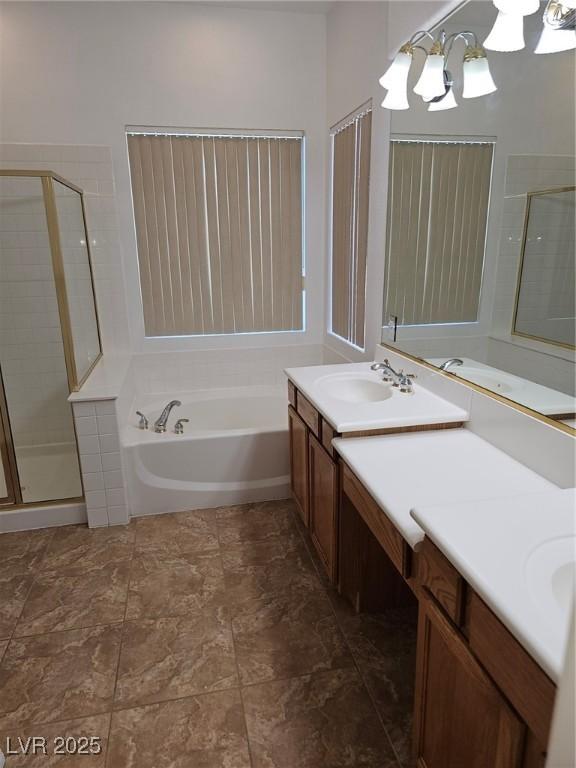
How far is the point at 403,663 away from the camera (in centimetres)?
172

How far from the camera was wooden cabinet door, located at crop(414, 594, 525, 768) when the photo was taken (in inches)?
34.3

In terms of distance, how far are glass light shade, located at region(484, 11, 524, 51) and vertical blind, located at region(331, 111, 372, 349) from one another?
45.5 inches

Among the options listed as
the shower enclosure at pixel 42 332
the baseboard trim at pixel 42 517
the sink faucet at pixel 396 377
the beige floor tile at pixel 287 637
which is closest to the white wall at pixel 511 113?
the sink faucet at pixel 396 377

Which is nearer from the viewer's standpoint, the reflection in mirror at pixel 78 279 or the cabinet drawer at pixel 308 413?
the cabinet drawer at pixel 308 413

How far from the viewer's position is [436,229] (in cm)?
206

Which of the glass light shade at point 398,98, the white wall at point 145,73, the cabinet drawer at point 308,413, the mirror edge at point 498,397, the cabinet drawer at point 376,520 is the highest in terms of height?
the white wall at point 145,73

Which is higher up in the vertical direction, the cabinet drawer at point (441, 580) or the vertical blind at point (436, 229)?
the vertical blind at point (436, 229)

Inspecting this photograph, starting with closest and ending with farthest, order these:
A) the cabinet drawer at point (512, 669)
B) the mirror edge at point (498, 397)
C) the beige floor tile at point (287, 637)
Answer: the cabinet drawer at point (512, 669)
the mirror edge at point (498, 397)
the beige floor tile at point (287, 637)

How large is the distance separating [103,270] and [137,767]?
9.06 feet

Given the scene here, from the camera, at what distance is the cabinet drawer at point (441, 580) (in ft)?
3.24

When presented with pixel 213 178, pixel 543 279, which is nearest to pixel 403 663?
pixel 543 279

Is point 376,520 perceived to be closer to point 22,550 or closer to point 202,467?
point 202,467

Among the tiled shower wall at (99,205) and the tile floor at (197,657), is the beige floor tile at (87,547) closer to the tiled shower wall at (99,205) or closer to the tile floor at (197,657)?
the tile floor at (197,657)

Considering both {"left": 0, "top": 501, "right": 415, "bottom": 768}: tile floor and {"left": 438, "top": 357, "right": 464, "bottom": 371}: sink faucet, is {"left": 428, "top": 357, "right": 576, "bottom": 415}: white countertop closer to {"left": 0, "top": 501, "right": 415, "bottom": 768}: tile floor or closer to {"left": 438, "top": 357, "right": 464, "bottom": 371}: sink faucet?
{"left": 438, "top": 357, "right": 464, "bottom": 371}: sink faucet
